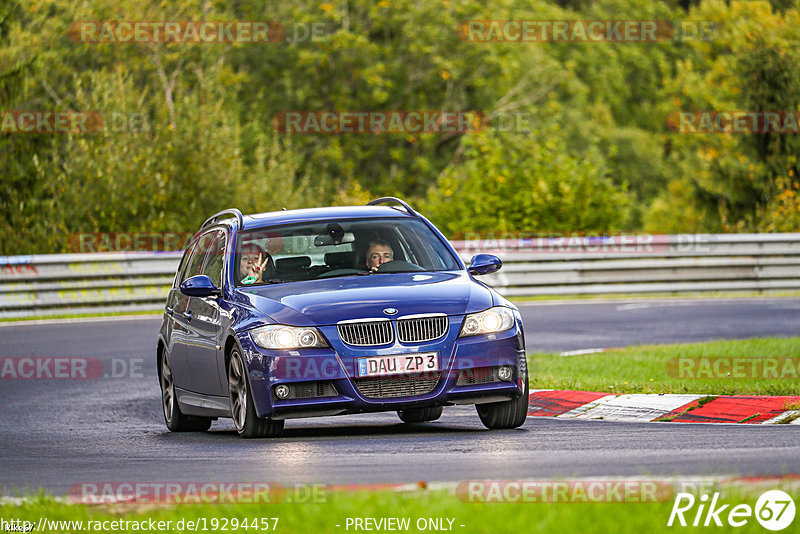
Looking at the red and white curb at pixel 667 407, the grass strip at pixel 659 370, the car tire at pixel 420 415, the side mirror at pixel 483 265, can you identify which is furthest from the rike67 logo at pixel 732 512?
the grass strip at pixel 659 370

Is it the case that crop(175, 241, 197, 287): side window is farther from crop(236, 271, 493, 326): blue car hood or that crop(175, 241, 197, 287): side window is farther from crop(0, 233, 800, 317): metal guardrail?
crop(0, 233, 800, 317): metal guardrail

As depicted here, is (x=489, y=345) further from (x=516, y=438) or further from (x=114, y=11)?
(x=114, y=11)

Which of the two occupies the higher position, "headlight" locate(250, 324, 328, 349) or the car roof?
the car roof

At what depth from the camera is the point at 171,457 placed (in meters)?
9.38

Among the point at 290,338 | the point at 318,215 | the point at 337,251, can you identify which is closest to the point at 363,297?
the point at 290,338

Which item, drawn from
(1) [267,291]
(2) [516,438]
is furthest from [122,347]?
(2) [516,438]

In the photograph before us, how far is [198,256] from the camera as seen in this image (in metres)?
12.5

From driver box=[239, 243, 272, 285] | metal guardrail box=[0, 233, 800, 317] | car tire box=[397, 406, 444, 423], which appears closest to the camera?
driver box=[239, 243, 272, 285]

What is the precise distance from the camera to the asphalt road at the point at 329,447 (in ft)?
25.2

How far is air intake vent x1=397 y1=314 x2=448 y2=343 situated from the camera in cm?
978

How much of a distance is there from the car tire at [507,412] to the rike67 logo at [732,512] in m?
4.16

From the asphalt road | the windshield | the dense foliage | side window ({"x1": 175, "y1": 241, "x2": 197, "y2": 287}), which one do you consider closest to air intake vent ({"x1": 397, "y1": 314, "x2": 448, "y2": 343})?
the asphalt road

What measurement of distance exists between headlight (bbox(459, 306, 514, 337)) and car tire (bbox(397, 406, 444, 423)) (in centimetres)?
195

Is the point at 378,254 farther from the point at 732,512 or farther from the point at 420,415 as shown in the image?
the point at 732,512
